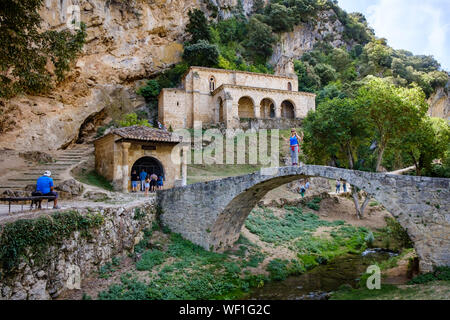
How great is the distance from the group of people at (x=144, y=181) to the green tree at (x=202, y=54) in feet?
84.6

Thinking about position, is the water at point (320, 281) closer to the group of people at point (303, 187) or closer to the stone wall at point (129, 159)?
the group of people at point (303, 187)

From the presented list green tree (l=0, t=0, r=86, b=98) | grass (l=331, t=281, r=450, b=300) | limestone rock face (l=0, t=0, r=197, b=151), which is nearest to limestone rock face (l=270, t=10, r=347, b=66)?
limestone rock face (l=0, t=0, r=197, b=151)

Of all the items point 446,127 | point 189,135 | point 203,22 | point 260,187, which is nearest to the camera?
point 260,187

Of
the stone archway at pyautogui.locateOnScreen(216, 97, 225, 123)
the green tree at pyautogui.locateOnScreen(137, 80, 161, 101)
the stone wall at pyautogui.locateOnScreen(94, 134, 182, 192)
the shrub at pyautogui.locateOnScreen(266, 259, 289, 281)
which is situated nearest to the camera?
the shrub at pyautogui.locateOnScreen(266, 259, 289, 281)

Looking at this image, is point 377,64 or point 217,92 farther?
point 377,64

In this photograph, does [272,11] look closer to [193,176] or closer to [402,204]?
[193,176]

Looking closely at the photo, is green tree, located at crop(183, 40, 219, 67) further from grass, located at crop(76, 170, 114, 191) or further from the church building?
grass, located at crop(76, 170, 114, 191)

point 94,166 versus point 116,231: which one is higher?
point 94,166

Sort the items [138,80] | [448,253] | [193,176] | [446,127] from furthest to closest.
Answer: [138,80] < [193,176] < [446,127] < [448,253]

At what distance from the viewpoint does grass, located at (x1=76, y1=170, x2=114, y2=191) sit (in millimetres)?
18628

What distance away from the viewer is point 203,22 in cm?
4209

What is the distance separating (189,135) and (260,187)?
2236 centimetres

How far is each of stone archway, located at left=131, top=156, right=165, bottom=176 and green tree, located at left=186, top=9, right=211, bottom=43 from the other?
90.9 feet

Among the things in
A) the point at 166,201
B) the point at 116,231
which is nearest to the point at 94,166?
the point at 166,201
